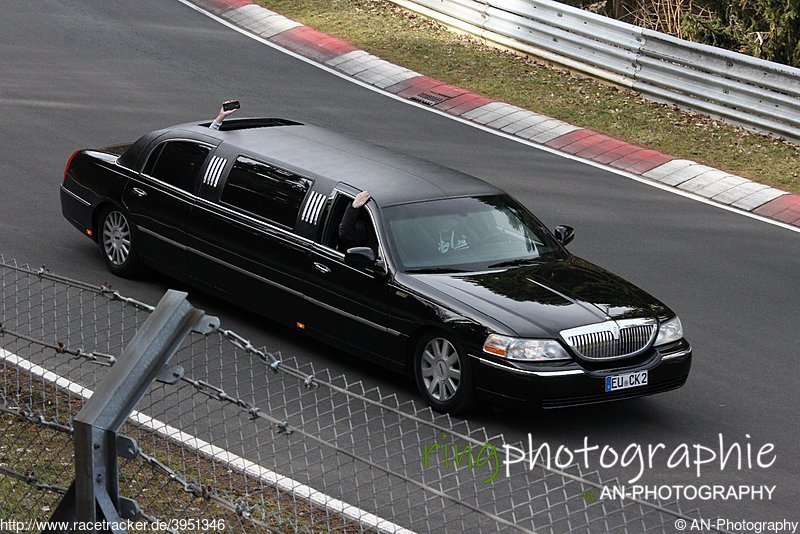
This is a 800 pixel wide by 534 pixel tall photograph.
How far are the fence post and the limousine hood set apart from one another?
4522mm

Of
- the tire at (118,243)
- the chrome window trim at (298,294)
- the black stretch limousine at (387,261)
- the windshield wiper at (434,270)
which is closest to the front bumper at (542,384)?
the black stretch limousine at (387,261)

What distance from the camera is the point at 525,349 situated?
8344 millimetres

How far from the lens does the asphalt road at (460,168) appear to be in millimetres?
8828

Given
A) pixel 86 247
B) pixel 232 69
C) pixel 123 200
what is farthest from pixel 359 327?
pixel 232 69

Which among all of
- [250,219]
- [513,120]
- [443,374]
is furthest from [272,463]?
[513,120]

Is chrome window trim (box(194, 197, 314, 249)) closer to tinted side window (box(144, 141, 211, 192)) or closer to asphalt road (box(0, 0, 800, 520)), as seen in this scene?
tinted side window (box(144, 141, 211, 192))

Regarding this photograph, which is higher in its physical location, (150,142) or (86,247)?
(150,142)

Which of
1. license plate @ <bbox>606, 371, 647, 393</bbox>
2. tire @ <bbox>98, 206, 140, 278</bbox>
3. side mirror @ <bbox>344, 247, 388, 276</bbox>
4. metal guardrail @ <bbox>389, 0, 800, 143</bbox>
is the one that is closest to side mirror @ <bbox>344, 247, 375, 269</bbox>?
side mirror @ <bbox>344, 247, 388, 276</bbox>

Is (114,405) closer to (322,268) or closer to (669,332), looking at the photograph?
(322,268)

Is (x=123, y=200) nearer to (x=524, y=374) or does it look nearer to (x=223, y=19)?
(x=524, y=374)

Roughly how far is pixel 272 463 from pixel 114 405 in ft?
11.9

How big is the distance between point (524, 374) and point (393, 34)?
1319 centimetres

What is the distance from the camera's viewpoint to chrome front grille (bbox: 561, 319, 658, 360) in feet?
27.8

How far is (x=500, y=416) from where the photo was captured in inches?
348
